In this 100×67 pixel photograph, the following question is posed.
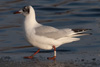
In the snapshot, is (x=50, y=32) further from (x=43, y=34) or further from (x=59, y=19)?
(x=59, y=19)

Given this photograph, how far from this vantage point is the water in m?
10.2

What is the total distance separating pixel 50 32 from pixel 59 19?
20.0 feet

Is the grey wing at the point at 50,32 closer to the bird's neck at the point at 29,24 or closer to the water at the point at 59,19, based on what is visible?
the bird's neck at the point at 29,24

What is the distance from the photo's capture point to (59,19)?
14.1m

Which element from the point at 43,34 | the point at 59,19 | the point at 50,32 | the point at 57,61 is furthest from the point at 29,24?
the point at 59,19

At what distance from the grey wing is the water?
1315 mm

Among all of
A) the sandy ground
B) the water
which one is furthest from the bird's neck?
the water

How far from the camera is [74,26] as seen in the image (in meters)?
12.7

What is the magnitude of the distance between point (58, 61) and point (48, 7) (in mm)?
8635

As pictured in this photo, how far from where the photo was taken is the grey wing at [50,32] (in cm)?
795

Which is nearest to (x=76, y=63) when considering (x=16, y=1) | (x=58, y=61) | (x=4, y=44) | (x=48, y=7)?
(x=58, y=61)

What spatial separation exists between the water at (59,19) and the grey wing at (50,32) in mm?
1315

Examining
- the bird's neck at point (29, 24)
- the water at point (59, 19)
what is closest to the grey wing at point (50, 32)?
the bird's neck at point (29, 24)

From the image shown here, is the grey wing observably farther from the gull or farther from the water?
the water
